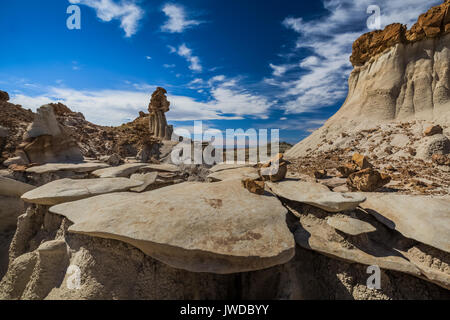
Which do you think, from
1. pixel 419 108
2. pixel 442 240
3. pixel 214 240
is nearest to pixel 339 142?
pixel 419 108

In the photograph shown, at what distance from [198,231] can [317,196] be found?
6.54 feet

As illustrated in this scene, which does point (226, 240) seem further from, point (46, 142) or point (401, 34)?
point (401, 34)

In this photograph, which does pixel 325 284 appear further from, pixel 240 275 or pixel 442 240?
pixel 442 240

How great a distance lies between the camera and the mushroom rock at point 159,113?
69.9ft

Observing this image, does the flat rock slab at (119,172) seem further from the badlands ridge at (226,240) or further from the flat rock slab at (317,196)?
the flat rock slab at (317,196)

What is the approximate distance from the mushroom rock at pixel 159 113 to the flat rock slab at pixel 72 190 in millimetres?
18071

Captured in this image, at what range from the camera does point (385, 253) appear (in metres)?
2.57

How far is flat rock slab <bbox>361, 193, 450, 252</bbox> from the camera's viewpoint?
247 cm

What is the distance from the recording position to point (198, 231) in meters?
2.05

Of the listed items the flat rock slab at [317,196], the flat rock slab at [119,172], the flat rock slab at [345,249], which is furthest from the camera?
the flat rock slab at [119,172]

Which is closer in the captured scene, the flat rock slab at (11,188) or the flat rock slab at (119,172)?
the flat rock slab at (11,188)

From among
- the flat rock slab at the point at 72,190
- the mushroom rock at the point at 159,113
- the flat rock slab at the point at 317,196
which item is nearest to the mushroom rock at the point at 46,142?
the flat rock slab at the point at 72,190
